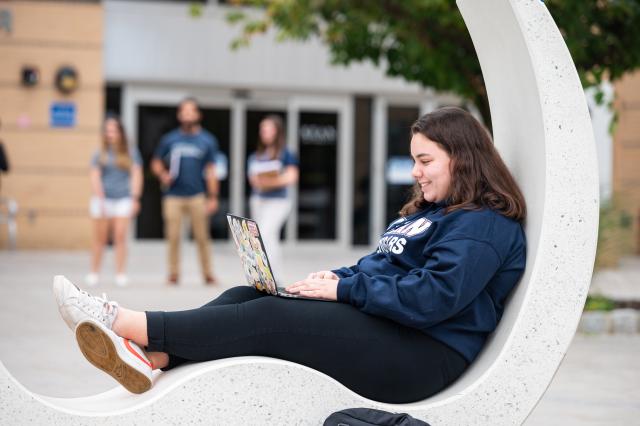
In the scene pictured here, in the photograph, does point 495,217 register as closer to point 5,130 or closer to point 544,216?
point 544,216

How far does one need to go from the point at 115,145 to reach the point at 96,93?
6548 mm

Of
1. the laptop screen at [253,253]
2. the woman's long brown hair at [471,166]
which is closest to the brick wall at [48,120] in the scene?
the laptop screen at [253,253]

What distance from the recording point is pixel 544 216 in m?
3.88

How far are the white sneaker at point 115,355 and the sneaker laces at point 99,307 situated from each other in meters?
0.09

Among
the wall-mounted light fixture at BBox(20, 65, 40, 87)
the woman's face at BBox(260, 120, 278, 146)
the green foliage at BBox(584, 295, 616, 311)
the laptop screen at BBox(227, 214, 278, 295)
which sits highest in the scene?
→ the wall-mounted light fixture at BBox(20, 65, 40, 87)

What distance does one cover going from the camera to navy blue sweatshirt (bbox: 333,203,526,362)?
3.72 m

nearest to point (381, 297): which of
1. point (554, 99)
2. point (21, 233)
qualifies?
point (554, 99)

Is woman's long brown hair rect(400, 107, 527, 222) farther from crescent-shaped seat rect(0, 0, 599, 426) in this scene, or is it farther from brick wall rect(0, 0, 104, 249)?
brick wall rect(0, 0, 104, 249)

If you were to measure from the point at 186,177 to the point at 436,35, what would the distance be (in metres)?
3.18

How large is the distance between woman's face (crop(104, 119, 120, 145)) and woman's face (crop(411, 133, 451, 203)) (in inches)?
306

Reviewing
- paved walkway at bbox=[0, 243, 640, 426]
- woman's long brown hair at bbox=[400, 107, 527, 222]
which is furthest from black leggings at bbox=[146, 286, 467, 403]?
paved walkway at bbox=[0, 243, 640, 426]

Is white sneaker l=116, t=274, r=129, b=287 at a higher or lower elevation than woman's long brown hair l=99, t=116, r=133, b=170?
lower

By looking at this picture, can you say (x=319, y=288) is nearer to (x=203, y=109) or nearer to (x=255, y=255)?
(x=255, y=255)

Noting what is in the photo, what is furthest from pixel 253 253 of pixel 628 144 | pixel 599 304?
pixel 628 144
